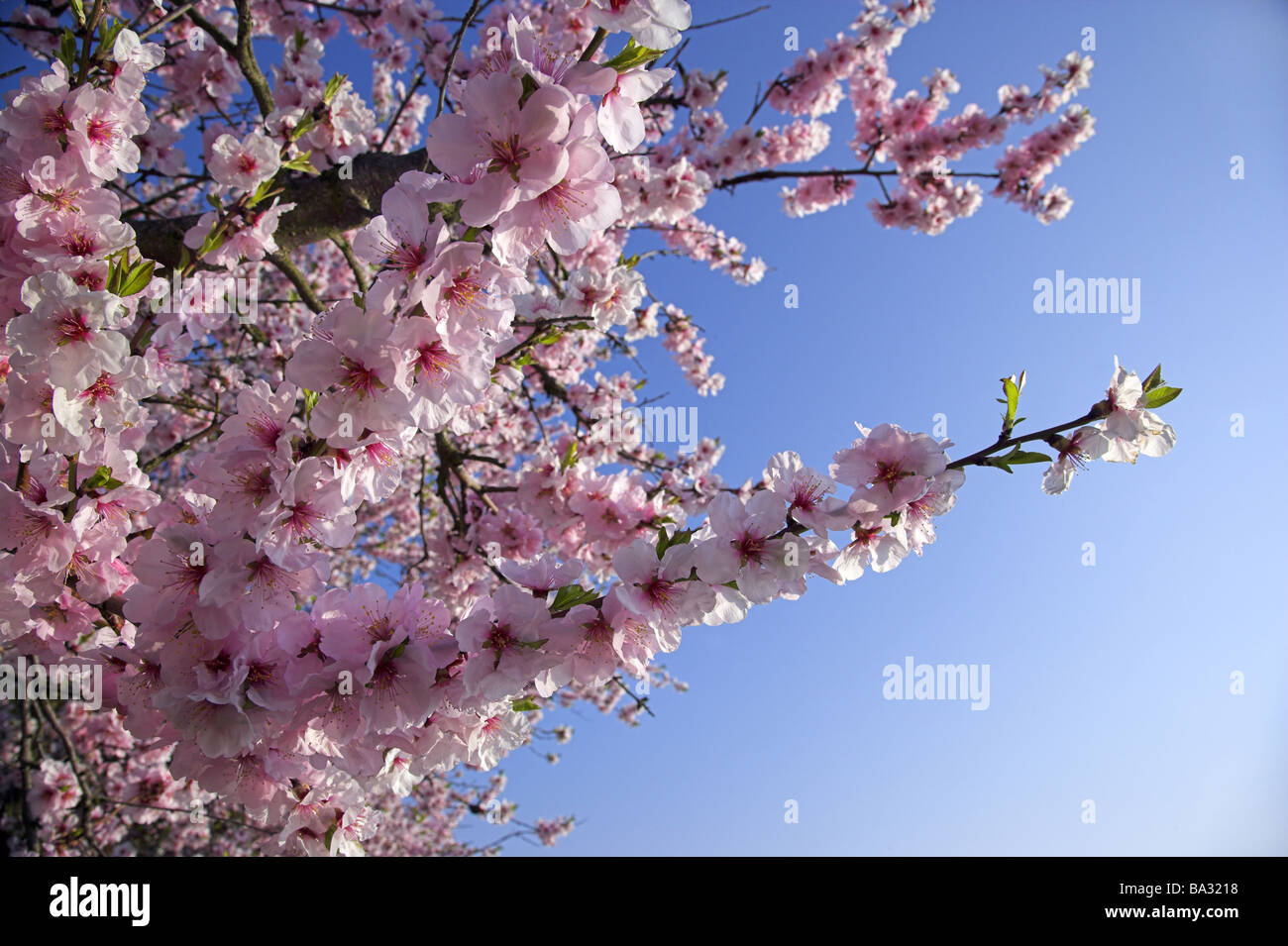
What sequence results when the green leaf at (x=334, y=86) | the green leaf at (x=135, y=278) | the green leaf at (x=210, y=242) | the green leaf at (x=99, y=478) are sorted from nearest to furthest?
the green leaf at (x=135, y=278) < the green leaf at (x=99, y=478) < the green leaf at (x=210, y=242) < the green leaf at (x=334, y=86)

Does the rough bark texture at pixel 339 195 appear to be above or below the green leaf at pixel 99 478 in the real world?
above

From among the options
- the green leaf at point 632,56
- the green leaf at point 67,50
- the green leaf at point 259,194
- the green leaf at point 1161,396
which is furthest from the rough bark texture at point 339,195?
the green leaf at point 1161,396

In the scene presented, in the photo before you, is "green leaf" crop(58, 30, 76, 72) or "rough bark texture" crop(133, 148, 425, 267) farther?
"rough bark texture" crop(133, 148, 425, 267)

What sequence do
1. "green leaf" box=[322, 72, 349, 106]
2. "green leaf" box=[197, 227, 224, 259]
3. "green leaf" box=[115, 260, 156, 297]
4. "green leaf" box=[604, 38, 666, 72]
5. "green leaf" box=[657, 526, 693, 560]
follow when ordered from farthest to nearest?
"green leaf" box=[322, 72, 349, 106], "green leaf" box=[197, 227, 224, 259], "green leaf" box=[115, 260, 156, 297], "green leaf" box=[657, 526, 693, 560], "green leaf" box=[604, 38, 666, 72]

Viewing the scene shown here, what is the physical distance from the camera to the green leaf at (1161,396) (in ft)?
5.09

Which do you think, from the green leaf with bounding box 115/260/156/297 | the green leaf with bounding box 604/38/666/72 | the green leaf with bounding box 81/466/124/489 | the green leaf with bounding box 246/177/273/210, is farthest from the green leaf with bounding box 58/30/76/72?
the green leaf with bounding box 604/38/666/72

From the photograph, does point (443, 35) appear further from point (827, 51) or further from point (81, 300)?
point (81, 300)

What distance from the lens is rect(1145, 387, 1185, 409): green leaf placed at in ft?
5.09

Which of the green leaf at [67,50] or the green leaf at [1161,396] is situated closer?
the green leaf at [1161,396]

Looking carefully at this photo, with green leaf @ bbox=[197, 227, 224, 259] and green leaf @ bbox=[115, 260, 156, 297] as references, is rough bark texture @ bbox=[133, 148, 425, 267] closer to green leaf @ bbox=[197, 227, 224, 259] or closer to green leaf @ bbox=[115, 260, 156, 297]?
green leaf @ bbox=[197, 227, 224, 259]

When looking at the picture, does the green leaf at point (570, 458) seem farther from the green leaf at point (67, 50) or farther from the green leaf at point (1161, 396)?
the green leaf at point (1161, 396)

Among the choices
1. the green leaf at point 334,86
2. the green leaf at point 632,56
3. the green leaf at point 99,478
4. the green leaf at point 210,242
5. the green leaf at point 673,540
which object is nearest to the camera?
the green leaf at point 632,56

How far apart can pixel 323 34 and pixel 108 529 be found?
189 inches

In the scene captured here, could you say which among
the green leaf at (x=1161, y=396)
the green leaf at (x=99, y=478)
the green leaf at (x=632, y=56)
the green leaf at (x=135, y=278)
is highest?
the green leaf at (x=632, y=56)
